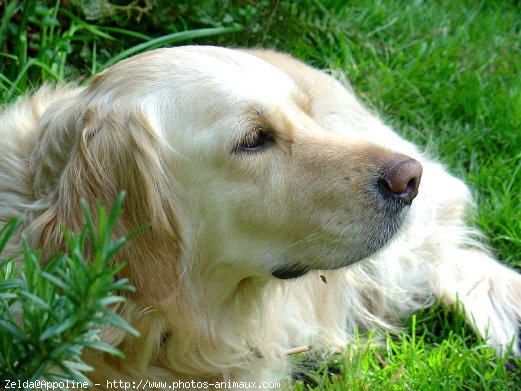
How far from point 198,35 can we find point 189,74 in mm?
1743

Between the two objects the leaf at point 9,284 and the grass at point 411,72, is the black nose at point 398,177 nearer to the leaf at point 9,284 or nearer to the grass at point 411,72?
the grass at point 411,72

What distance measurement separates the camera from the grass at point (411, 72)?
3.10 metres

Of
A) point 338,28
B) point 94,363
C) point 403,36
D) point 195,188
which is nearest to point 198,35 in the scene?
point 338,28

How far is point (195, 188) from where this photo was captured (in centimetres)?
237

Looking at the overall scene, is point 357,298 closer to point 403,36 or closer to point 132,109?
point 132,109

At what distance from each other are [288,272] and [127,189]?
0.57m

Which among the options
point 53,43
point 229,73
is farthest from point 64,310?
point 53,43

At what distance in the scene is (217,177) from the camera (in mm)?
2338

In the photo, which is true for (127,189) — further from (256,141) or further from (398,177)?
(398,177)

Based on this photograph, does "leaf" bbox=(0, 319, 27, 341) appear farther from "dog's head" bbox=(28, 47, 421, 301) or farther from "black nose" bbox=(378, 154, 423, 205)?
"black nose" bbox=(378, 154, 423, 205)

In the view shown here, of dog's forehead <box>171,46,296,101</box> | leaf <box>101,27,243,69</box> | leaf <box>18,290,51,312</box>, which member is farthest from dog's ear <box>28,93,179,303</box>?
leaf <box>101,27,243,69</box>

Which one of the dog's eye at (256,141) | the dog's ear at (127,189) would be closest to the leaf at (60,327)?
the dog's ear at (127,189)

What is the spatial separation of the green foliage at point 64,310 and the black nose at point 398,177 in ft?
3.33

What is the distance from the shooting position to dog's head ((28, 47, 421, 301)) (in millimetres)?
2299
